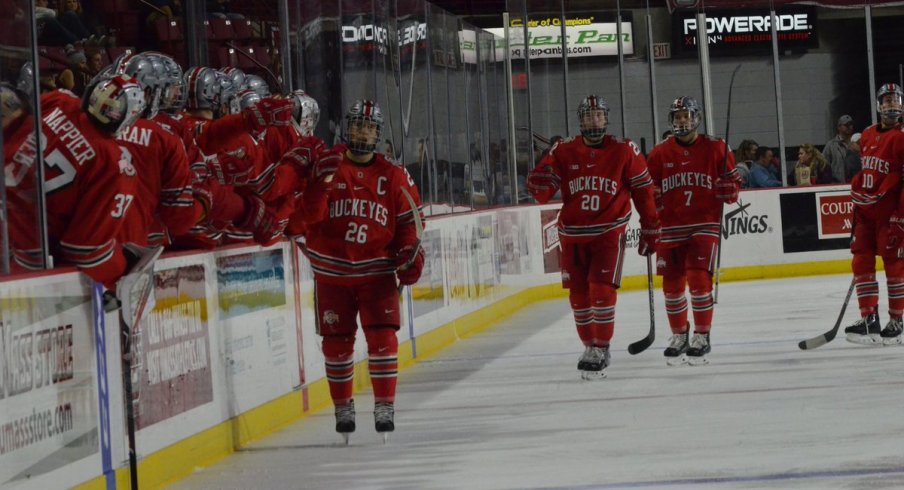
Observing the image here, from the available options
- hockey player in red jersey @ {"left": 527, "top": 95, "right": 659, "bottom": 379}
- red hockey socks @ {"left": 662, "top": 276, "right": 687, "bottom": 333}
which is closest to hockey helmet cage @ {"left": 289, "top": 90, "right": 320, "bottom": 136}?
hockey player in red jersey @ {"left": 527, "top": 95, "right": 659, "bottom": 379}

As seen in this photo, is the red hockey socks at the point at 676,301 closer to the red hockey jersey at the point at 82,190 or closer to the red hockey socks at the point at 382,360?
the red hockey socks at the point at 382,360

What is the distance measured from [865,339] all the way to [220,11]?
25.8 feet

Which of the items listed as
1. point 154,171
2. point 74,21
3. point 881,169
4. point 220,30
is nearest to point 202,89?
point 154,171

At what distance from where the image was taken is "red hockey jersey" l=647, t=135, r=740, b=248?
27.1 feet

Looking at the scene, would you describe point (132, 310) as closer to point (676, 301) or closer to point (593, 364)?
point (593, 364)

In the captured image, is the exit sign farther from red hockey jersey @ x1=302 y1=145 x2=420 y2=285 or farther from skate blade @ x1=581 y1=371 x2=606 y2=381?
red hockey jersey @ x1=302 y1=145 x2=420 y2=285

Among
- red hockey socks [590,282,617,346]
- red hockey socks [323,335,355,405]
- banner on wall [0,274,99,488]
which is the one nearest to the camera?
banner on wall [0,274,99,488]

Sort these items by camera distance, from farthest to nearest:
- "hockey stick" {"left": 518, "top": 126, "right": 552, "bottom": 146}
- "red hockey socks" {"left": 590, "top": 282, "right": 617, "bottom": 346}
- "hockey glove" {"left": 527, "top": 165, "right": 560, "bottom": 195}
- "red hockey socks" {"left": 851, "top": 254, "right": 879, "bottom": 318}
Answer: "hockey stick" {"left": 518, "top": 126, "right": 552, "bottom": 146}
"red hockey socks" {"left": 851, "top": 254, "right": 879, "bottom": 318}
"hockey glove" {"left": 527, "top": 165, "right": 560, "bottom": 195}
"red hockey socks" {"left": 590, "top": 282, "right": 617, "bottom": 346}

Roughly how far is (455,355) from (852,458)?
4.58 m

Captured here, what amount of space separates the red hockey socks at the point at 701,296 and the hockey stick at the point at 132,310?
401 centimetres

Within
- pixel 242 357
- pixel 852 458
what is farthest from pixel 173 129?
pixel 852 458

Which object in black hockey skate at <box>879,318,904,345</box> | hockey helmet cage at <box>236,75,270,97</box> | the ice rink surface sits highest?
hockey helmet cage at <box>236,75,270,97</box>

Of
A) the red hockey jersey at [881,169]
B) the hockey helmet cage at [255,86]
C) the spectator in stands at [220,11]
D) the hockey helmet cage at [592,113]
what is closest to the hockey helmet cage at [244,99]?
the hockey helmet cage at [255,86]

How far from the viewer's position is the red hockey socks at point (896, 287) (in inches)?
352
